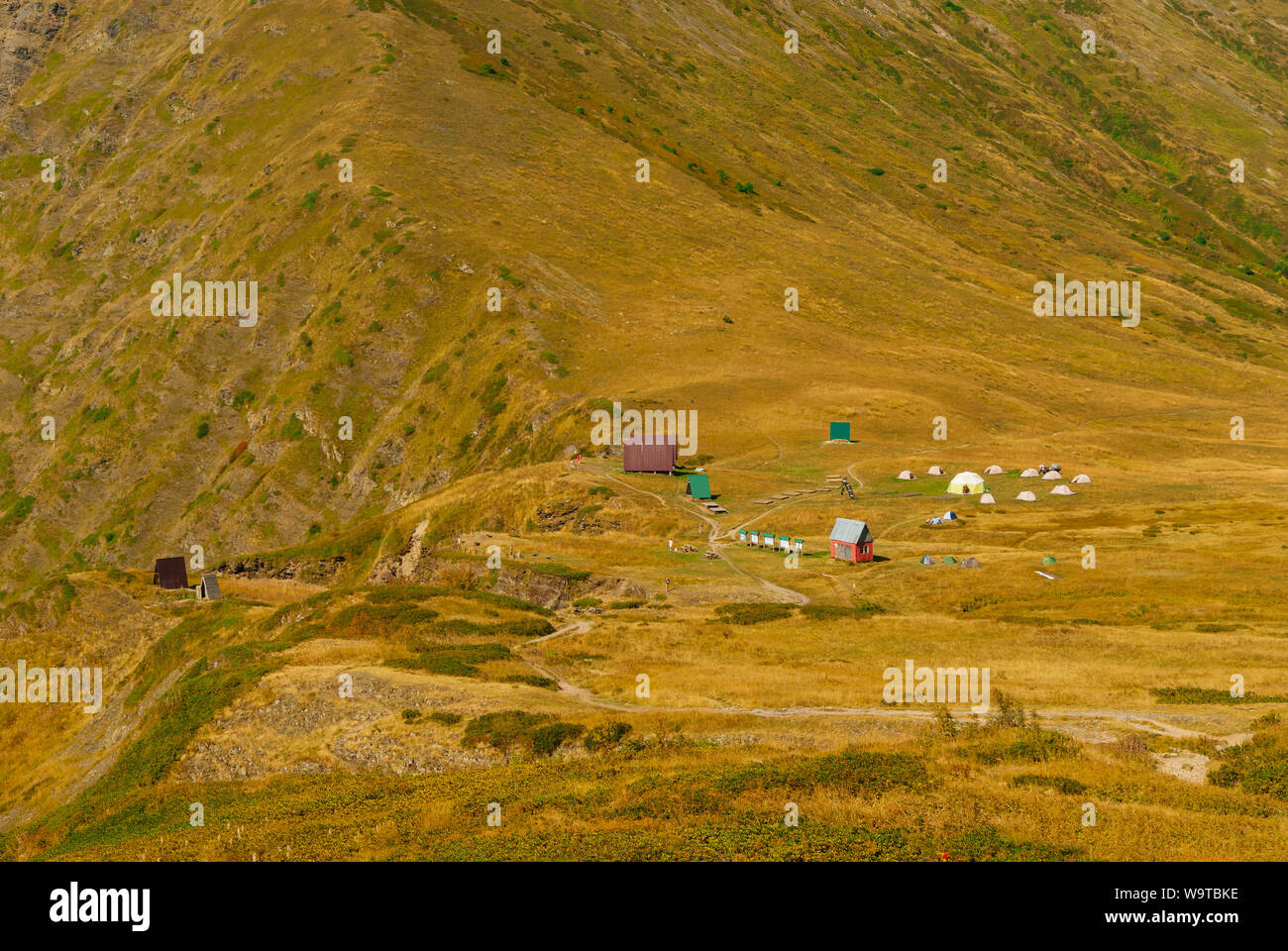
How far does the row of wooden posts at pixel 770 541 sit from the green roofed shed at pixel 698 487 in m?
10.3

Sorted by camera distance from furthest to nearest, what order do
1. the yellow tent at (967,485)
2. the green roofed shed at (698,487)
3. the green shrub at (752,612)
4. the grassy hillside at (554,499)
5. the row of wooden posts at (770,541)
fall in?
the green roofed shed at (698,487), the yellow tent at (967,485), the row of wooden posts at (770,541), the green shrub at (752,612), the grassy hillside at (554,499)

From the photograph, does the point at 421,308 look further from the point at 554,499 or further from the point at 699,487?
the point at 699,487

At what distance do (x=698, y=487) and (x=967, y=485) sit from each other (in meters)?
22.1

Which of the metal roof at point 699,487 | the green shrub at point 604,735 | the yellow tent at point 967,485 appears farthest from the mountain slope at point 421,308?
the green shrub at point 604,735

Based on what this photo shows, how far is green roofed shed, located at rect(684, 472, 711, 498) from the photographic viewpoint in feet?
261

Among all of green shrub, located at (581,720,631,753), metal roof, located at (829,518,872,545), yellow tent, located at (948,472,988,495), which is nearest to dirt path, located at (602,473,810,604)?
metal roof, located at (829,518,872,545)

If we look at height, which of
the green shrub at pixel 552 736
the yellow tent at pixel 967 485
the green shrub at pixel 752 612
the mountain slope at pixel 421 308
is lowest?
the green shrub at pixel 552 736

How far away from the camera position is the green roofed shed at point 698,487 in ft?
261

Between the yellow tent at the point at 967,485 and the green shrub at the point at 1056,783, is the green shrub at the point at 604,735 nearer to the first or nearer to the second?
the green shrub at the point at 1056,783

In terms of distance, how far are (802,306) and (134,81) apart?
497 ft

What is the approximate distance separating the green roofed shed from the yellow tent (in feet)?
66.4

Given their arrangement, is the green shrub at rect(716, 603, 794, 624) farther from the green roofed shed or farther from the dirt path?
the green roofed shed

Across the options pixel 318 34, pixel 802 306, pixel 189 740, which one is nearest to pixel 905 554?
pixel 189 740
